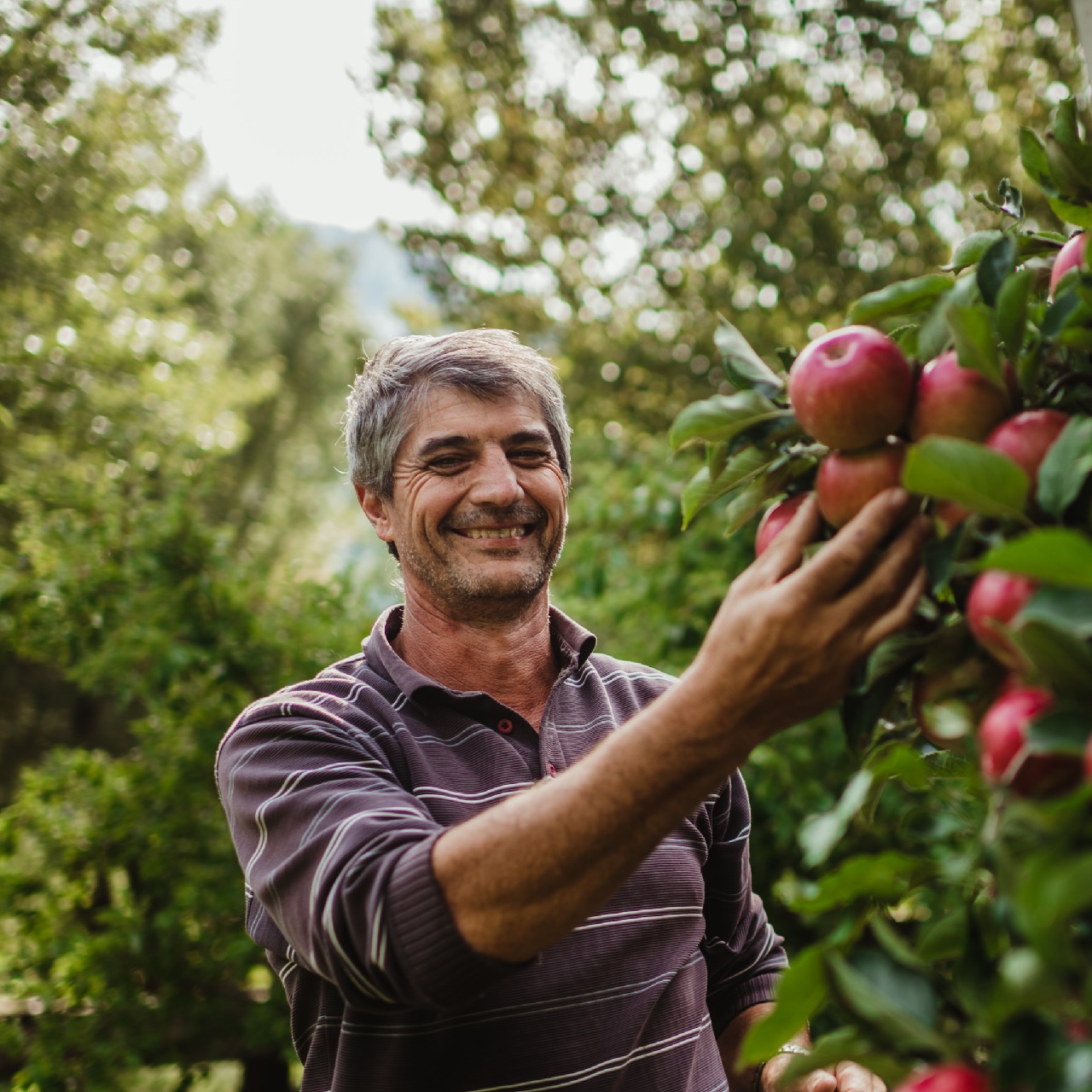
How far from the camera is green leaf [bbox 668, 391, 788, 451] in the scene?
0.93 metres

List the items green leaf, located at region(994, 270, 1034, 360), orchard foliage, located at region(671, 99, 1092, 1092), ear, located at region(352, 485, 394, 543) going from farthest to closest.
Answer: ear, located at region(352, 485, 394, 543) < green leaf, located at region(994, 270, 1034, 360) < orchard foliage, located at region(671, 99, 1092, 1092)

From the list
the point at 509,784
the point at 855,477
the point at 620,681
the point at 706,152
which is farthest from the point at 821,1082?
the point at 706,152

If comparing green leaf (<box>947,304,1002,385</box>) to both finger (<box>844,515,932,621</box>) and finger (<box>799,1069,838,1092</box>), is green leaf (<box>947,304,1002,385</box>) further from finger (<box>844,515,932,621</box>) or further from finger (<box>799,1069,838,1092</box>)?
finger (<box>799,1069,838,1092</box>)

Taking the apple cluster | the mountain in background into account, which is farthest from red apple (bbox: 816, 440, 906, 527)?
the mountain in background

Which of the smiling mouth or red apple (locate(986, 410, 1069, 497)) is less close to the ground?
red apple (locate(986, 410, 1069, 497))

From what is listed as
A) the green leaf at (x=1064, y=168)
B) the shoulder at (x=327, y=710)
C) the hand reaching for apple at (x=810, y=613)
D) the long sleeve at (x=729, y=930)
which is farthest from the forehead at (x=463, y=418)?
the green leaf at (x=1064, y=168)

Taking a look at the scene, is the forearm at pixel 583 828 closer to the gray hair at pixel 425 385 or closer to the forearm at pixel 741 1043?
the forearm at pixel 741 1043

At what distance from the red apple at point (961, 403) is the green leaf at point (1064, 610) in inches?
8.3

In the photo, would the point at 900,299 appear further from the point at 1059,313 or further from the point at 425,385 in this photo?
the point at 425,385

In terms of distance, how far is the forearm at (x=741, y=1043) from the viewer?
1.77m

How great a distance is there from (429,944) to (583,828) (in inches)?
8.6

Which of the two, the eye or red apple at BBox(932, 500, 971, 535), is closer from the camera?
red apple at BBox(932, 500, 971, 535)

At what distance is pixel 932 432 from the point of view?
0.84 metres

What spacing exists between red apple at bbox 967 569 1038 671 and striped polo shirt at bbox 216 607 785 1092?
63 centimetres
